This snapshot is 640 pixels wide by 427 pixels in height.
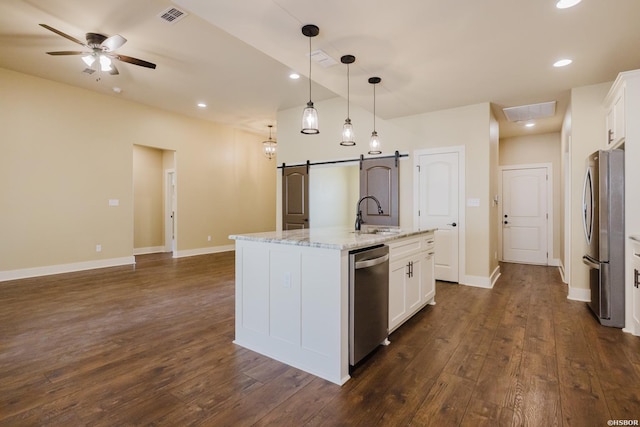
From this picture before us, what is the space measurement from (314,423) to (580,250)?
13.9 feet

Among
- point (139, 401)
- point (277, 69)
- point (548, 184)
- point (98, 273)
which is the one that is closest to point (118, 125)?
point (98, 273)

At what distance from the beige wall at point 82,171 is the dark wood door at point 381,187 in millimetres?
4207

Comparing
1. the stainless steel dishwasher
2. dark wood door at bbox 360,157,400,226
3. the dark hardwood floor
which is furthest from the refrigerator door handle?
dark wood door at bbox 360,157,400,226

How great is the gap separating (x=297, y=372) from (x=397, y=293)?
1.14 meters

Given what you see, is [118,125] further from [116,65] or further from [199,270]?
[199,270]

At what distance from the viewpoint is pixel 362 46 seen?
119 inches

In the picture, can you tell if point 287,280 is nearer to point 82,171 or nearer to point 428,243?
point 428,243

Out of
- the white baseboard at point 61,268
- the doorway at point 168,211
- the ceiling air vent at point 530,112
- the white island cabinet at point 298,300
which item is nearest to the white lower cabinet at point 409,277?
the white island cabinet at point 298,300

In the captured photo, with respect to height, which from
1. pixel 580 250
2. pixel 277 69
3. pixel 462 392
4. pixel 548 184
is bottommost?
pixel 462 392

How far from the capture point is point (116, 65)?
4531mm

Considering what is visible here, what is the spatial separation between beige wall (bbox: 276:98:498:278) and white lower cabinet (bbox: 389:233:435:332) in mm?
1601

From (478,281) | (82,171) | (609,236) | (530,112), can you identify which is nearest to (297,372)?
(609,236)

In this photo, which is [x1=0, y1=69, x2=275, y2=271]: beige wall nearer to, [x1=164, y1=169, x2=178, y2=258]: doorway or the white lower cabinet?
[x1=164, y1=169, x2=178, y2=258]: doorway

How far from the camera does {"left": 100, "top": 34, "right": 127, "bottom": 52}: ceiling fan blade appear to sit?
3520 mm
